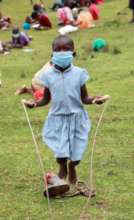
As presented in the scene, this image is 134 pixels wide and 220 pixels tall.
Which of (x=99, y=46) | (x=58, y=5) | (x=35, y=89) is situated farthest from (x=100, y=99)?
(x=58, y=5)

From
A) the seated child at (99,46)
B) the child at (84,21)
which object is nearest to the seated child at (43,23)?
the child at (84,21)

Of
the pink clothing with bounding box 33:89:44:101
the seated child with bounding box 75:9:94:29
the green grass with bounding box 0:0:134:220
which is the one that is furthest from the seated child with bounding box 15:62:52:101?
the seated child with bounding box 75:9:94:29

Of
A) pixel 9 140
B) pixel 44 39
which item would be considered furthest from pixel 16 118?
pixel 44 39

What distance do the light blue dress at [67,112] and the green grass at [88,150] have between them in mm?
452

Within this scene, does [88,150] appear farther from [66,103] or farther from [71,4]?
[71,4]

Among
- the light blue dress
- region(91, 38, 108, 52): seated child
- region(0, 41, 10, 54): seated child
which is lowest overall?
region(0, 41, 10, 54): seated child

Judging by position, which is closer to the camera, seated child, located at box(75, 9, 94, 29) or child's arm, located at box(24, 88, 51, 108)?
child's arm, located at box(24, 88, 51, 108)

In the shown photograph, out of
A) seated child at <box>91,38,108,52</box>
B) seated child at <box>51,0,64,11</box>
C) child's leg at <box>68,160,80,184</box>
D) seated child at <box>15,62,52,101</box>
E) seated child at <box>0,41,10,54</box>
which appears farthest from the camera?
seated child at <box>51,0,64,11</box>

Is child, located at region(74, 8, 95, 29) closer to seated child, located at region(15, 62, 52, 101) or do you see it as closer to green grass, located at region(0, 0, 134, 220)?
green grass, located at region(0, 0, 134, 220)

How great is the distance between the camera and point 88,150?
7.33m

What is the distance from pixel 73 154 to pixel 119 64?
7.48 m

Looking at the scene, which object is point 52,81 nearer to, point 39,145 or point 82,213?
point 82,213

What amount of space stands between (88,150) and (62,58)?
1.84m

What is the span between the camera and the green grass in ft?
18.4
